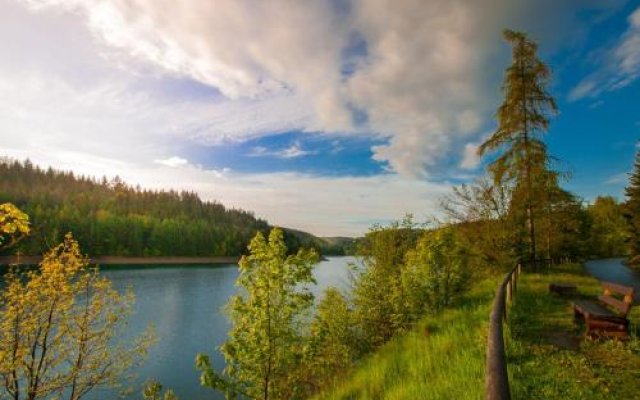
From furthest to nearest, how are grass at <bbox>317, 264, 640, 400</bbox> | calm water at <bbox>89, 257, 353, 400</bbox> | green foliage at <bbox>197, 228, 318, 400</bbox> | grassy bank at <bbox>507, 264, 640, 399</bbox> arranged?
calm water at <bbox>89, 257, 353, 400</bbox> → green foliage at <bbox>197, 228, 318, 400</bbox> → grass at <bbox>317, 264, 640, 400</bbox> → grassy bank at <bbox>507, 264, 640, 399</bbox>

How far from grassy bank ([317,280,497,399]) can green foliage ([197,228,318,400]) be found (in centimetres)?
160

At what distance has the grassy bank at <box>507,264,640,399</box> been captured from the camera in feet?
19.1

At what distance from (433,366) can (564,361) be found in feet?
7.87

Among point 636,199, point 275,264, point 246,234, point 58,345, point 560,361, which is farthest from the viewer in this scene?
point 246,234

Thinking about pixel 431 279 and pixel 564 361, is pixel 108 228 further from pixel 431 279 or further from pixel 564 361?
pixel 564 361

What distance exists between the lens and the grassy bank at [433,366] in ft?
20.9

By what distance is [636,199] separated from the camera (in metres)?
36.4

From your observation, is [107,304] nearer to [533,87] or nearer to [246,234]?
[533,87]

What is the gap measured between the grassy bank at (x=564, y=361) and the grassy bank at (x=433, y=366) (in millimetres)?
681

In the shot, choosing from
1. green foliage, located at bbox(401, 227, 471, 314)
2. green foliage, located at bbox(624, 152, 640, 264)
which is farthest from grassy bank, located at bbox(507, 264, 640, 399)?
green foliage, located at bbox(624, 152, 640, 264)

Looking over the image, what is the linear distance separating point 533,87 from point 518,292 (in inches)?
550

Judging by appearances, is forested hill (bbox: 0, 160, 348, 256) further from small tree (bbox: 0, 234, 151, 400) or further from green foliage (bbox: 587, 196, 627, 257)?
green foliage (bbox: 587, 196, 627, 257)

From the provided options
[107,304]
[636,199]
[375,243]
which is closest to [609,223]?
[636,199]

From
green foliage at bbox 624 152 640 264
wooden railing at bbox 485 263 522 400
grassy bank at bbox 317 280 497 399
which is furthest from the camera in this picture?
green foliage at bbox 624 152 640 264
